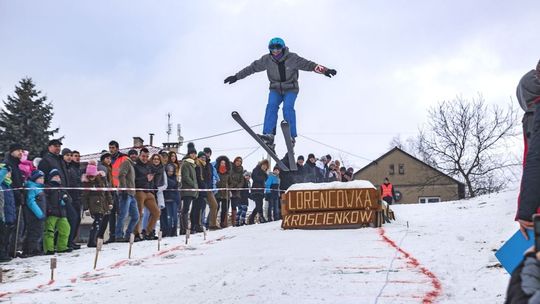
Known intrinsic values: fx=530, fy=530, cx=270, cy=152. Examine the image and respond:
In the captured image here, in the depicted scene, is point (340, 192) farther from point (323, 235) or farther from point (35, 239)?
point (35, 239)

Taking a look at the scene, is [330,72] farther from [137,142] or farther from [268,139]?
[137,142]

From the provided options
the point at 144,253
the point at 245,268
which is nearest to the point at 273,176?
the point at 144,253

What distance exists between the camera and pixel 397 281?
4.64m

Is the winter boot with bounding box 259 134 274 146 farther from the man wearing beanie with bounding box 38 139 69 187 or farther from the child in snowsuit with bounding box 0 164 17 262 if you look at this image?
the child in snowsuit with bounding box 0 164 17 262

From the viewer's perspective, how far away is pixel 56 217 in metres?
8.30

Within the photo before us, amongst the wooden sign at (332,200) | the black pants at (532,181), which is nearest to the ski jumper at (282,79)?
the wooden sign at (332,200)

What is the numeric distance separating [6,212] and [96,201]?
5.27 feet

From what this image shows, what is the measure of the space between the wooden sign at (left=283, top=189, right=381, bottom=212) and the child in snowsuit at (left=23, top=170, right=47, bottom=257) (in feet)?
14.3

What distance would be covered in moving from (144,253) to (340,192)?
4135 millimetres

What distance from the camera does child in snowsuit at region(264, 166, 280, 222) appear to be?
45.4 ft

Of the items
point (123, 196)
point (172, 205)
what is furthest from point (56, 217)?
point (172, 205)

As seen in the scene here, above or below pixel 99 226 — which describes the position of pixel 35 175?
above

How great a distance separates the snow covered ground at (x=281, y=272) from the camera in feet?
13.9

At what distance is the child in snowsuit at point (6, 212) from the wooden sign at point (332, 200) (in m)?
4.79
